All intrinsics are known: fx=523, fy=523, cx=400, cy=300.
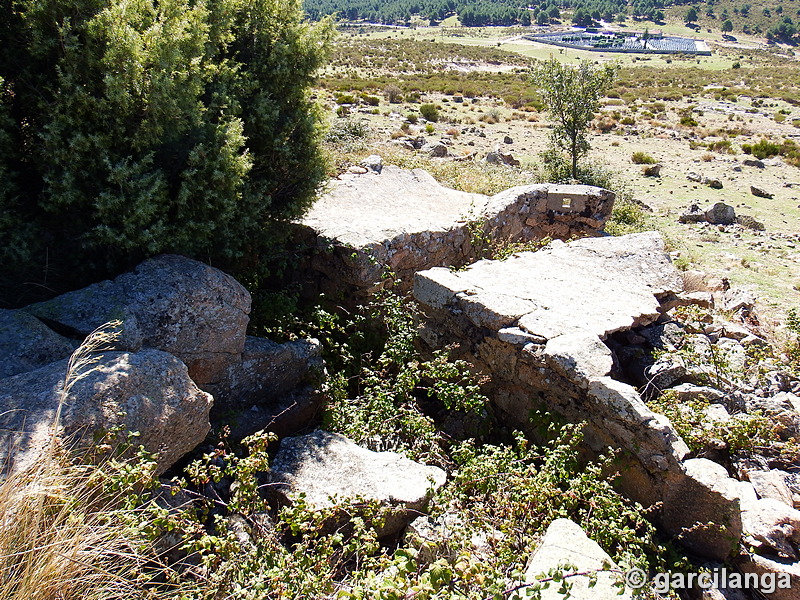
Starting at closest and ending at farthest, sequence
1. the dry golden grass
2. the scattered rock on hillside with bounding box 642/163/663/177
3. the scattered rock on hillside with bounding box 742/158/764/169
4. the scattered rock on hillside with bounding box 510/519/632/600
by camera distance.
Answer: the dry golden grass → the scattered rock on hillside with bounding box 510/519/632/600 → the scattered rock on hillside with bounding box 642/163/663/177 → the scattered rock on hillside with bounding box 742/158/764/169

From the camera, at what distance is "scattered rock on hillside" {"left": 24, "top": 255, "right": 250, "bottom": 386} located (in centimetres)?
377

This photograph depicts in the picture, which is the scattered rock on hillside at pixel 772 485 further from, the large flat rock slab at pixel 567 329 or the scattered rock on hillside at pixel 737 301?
the scattered rock on hillside at pixel 737 301

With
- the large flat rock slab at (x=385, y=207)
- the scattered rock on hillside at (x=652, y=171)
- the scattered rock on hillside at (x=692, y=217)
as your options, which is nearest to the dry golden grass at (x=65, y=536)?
the large flat rock slab at (x=385, y=207)

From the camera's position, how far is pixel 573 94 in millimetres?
14547

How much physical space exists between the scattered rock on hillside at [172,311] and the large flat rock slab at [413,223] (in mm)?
2071

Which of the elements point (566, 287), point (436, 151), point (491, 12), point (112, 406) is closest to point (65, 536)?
point (112, 406)

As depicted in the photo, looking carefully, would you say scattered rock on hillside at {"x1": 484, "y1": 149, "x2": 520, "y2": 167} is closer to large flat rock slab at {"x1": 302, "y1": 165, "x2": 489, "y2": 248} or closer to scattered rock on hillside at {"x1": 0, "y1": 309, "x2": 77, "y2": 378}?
large flat rock slab at {"x1": 302, "y1": 165, "x2": 489, "y2": 248}

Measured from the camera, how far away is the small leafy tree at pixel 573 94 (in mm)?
14516

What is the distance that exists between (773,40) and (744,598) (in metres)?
146

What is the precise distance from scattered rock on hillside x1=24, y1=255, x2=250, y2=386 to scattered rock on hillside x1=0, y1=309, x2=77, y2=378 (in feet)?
0.50

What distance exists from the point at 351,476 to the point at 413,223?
415 centimetres

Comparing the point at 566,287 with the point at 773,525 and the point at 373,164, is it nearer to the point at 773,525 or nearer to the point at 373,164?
the point at 773,525

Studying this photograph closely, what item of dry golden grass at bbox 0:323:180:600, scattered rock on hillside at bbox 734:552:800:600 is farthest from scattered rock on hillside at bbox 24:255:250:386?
scattered rock on hillside at bbox 734:552:800:600

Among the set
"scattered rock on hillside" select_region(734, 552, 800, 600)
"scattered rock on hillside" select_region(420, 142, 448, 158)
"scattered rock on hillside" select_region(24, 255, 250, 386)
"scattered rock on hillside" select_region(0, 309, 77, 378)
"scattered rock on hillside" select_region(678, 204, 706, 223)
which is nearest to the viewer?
"scattered rock on hillside" select_region(0, 309, 77, 378)
